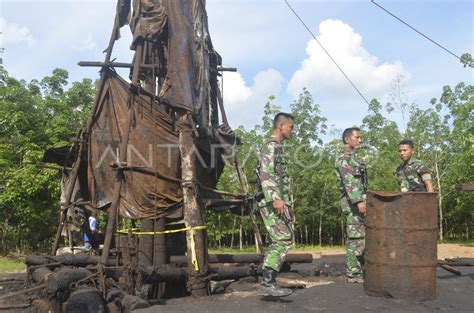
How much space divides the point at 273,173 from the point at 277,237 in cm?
79

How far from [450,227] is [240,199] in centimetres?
3415

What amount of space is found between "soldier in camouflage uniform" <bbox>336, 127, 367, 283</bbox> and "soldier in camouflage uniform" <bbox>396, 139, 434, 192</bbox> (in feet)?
4.09

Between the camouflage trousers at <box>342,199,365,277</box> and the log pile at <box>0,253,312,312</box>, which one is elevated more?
the camouflage trousers at <box>342,199,365,277</box>

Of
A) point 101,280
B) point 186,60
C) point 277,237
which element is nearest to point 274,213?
point 277,237

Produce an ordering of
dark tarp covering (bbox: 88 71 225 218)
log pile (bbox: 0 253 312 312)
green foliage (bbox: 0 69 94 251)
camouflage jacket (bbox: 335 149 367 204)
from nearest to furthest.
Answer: log pile (bbox: 0 253 312 312)
camouflage jacket (bbox: 335 149 367 204)
dark tarp covering (bbox: 88 71 225 218)
green foliage (bbox: 0 69 94 251)

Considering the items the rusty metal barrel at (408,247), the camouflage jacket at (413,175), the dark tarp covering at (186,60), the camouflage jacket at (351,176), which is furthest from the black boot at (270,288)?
the dark tarp covering at (186,60)

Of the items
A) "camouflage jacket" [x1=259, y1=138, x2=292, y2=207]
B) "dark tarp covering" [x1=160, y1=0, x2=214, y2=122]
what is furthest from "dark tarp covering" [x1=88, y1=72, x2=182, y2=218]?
"camouflage jacket" [x1=259, y1=138, x2=292, y2=207]

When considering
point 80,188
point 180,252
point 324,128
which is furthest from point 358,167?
point 324,128

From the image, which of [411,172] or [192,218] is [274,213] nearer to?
[192,218]

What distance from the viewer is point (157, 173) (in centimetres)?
808

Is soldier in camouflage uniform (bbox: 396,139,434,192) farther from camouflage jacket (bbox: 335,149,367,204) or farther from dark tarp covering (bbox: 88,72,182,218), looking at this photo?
dark tarp covering (bbox: 88,72,182,218)

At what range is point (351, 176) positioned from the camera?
671cm

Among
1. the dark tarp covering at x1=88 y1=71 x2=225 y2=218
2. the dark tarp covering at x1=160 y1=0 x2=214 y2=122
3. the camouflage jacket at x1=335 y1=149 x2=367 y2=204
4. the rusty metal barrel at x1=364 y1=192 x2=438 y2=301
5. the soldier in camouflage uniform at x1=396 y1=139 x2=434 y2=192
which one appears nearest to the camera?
the rusty metal barrel at x1=364 y1=192 x2=438 y2=301

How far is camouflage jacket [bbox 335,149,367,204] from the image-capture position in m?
6.63
